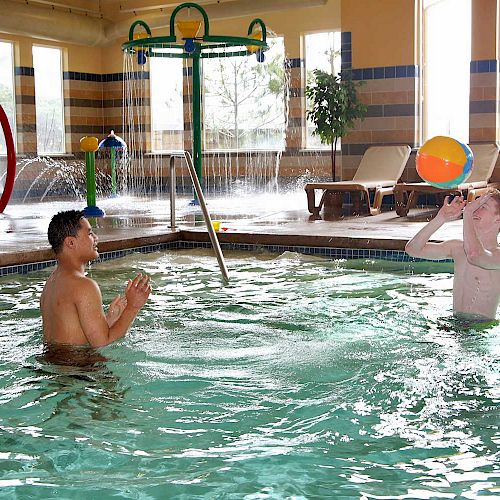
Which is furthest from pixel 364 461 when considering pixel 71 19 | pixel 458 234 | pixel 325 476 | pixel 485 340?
pixel 71 19

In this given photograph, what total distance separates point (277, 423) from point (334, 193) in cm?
905

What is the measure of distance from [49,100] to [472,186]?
9999mm

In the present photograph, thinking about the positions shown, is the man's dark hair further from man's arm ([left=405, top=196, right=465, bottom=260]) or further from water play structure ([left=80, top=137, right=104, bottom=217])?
water play structure ([left=80, top=137, right=104, bottom=217])

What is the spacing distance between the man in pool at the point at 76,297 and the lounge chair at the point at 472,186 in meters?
7.33

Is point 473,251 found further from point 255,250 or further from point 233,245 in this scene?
point 233,245

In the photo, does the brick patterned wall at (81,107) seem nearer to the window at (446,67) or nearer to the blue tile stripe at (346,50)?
the blue tile stripe at (346,50)

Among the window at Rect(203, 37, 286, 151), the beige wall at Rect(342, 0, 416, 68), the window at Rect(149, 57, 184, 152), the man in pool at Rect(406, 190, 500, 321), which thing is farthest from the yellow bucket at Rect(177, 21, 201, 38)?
the man in pool at Rect(406, 190, 500, 321)

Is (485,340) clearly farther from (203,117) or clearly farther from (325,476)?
(203,117)

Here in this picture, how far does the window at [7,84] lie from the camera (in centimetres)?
1612

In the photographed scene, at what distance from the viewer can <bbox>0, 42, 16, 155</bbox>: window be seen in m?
16.1

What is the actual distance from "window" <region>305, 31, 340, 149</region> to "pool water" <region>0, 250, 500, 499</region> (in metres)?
9.85

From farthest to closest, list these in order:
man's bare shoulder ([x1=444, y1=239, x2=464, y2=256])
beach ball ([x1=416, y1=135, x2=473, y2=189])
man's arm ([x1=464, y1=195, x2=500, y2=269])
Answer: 1. beach ball ([x1=416, y1=135, x2=473, y2=189])
2. man's bare shoulder ([x1=444, y1=239, x2=464, y2=256])
3. man's arm ([x1=464, y1=195, x2=500, y2=269])

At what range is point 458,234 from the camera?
8641 millimetres

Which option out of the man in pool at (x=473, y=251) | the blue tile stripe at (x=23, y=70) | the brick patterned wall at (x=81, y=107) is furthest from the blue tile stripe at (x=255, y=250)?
the brick patterned wall at (x=81, y=107)
